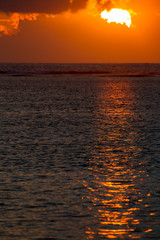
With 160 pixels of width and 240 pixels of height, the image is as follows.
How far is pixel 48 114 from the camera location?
51.2 m

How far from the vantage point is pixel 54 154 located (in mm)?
26297

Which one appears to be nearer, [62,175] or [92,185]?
[92,185]

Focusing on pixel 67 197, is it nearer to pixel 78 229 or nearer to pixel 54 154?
pixel 78 229

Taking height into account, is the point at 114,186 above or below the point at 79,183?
below

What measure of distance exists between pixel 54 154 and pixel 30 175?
5387mm

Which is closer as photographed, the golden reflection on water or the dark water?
the golden reflection on water

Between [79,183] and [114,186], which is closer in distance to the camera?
[114,186]

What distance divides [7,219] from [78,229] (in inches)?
90.4

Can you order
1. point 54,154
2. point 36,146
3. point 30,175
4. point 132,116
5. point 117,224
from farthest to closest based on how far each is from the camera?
point 132,116 < point 36,146 < point 54,154 < point 30,175 < point 117,224

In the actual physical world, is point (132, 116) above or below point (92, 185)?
above

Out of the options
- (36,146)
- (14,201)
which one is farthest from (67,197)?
(36,146)

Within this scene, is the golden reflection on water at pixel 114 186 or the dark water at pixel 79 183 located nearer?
the golden reflection on water at pixel 114 186

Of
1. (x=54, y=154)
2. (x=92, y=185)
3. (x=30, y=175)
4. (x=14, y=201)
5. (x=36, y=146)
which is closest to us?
(x=14, y=201)

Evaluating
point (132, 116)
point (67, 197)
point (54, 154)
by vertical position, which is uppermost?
point (132, 116)
